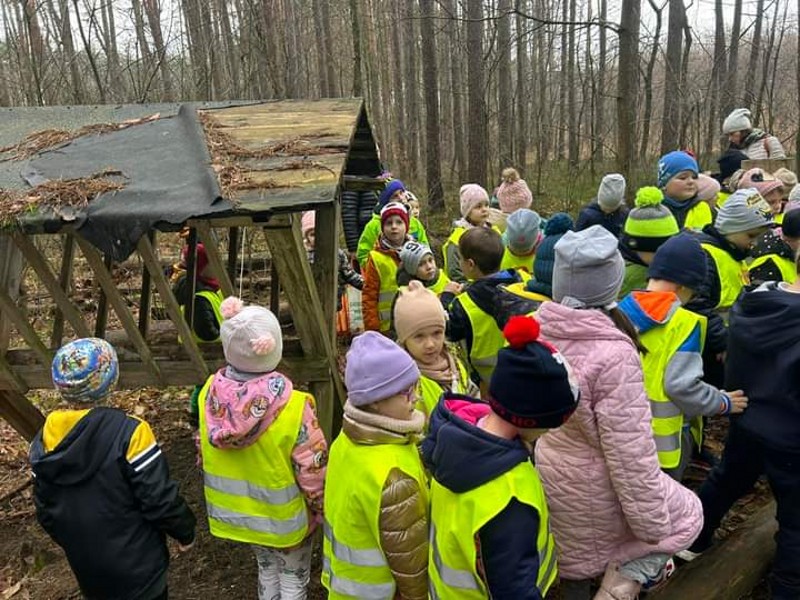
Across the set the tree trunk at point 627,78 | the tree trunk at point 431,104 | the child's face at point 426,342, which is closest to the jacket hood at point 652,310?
the child's face at point 426,342

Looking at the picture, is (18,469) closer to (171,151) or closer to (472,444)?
(171,151)

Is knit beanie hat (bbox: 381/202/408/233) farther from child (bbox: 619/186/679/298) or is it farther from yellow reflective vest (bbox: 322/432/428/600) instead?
yellow reflective vest (bbox: 322/432/428/600)

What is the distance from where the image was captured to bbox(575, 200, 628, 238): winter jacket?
5434 millimetres

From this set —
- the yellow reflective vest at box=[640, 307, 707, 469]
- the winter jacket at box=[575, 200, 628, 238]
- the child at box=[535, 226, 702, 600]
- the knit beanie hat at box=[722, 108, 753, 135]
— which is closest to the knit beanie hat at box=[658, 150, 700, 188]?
the winter jacket at box=[575, 200, 628, 238]

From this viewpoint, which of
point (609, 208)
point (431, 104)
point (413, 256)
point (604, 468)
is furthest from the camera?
point (431, 104)

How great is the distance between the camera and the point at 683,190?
4973 mm

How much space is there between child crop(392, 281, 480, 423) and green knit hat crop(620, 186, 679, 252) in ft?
5.49

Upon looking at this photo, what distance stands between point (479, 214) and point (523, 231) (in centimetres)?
106

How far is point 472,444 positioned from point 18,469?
530cm

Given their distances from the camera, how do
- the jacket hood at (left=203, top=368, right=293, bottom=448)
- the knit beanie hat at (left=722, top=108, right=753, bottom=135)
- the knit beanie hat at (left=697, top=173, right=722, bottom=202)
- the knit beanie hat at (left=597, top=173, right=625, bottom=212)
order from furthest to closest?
the knit beanie hat at (left=722, top=108, right=753, bottom=135), the knit beanie hat at (left=697, top=173, right=722, bottom=202), the knit beanie hat at (left=597, top=173, right=625, bottom=212), the jacket hood at (left=203, top=368, right=293, bottom=448)

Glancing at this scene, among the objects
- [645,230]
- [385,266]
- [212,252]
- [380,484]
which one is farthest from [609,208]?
[380,484]

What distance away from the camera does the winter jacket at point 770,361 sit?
2588 millimetres

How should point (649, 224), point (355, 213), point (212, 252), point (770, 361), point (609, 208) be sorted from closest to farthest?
point (770, 361) < point (212, 252) < point (649, 224) < point (609, 208) < point (355, 213)

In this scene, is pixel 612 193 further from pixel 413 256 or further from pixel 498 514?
pixel 498 514
